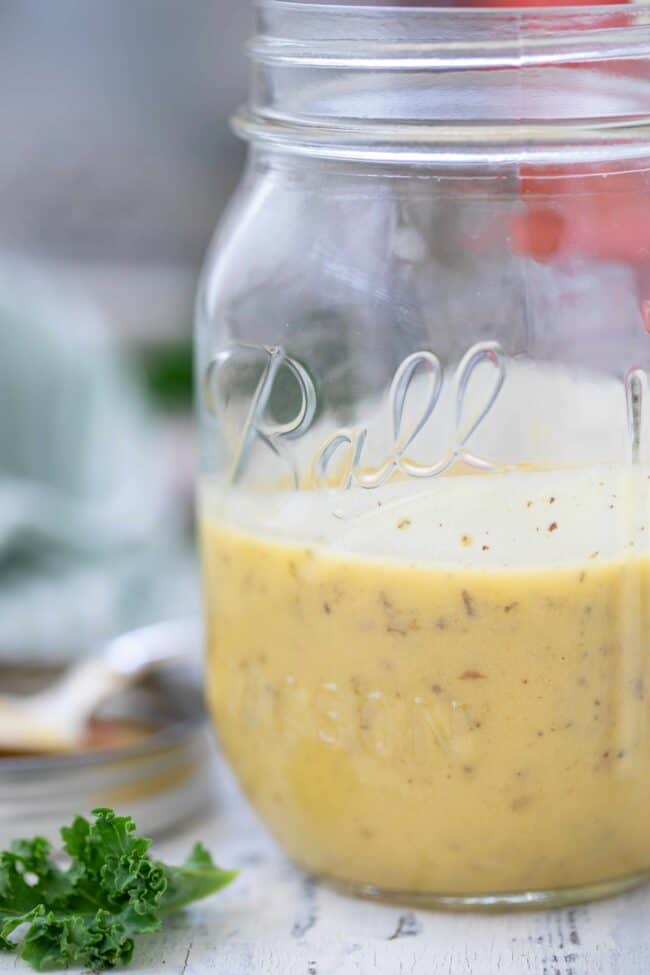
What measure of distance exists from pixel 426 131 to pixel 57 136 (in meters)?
2.28

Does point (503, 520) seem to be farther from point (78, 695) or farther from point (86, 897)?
point (78, 695)

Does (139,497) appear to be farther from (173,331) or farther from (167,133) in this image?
(167,133)

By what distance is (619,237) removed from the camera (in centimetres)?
97

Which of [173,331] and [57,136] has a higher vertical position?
[57,136]

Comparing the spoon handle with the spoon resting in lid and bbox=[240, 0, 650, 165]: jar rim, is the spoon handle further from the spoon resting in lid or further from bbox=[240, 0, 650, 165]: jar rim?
bbox=[240, 0, 650, 165]: jar rim

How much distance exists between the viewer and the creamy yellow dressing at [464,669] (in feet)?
3.09

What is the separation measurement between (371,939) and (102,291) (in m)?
1.86

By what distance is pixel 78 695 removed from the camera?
4.19ft

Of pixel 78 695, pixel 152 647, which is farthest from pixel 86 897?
pixel 152 647

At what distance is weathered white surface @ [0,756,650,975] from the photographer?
3.10ft

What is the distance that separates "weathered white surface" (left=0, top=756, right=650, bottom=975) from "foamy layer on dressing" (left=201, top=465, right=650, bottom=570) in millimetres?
236

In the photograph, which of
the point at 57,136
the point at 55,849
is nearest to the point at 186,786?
the point at 55,849

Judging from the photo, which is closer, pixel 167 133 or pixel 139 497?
pixel 139 497

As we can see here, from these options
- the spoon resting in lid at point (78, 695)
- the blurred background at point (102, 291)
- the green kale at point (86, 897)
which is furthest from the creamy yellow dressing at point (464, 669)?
the blurred background at point (102, 291)
